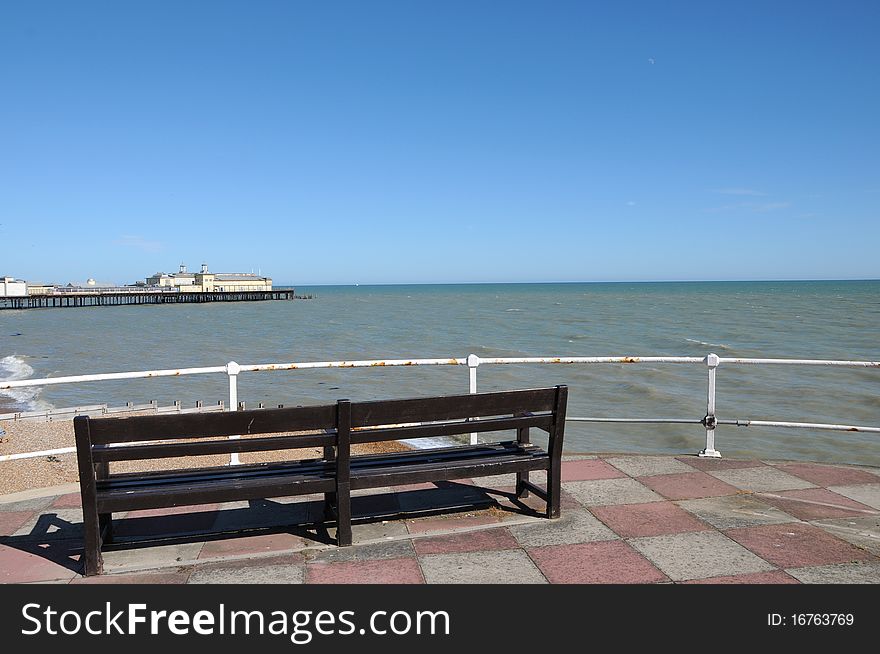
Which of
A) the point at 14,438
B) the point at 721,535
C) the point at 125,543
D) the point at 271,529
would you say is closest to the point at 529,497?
the point at 721,535

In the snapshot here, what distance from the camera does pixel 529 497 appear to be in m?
5.11

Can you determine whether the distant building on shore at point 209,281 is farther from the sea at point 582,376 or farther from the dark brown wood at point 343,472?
the dark brown wood at point 343,472

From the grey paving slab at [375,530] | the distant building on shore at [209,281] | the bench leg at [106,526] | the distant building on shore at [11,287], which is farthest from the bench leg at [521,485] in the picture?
the distant building on shore at [209,281]

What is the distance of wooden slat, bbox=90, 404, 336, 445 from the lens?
3.60 metres

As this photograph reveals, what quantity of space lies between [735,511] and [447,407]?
2.32 metres

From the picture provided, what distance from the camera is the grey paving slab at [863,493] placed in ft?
16.4

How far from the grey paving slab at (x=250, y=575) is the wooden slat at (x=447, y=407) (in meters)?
0.91

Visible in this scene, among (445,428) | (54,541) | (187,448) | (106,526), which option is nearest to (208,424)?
(187,448)

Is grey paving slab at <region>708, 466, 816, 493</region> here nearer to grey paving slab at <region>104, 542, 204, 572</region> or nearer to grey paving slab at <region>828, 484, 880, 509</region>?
grey paving slab at <region>828, 484, 880, 509</region>

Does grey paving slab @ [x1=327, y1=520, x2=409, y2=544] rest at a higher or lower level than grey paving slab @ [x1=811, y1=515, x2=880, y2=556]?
lower

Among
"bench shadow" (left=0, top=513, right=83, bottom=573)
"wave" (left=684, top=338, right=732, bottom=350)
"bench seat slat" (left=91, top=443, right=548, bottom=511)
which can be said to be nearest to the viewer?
"bench seat slat" (left=91, top=443, right=548, bottom=511)

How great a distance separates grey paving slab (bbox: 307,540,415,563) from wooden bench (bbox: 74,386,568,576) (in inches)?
3.9

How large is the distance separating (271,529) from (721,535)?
9.71 feet

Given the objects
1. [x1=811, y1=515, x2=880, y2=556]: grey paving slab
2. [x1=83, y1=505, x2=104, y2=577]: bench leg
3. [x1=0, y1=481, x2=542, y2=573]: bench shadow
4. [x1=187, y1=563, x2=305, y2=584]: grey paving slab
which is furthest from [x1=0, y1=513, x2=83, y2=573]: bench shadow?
[x1=811, y1=515, x2=880, y2=556]: grey paving slab
